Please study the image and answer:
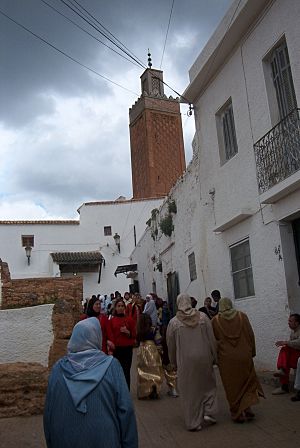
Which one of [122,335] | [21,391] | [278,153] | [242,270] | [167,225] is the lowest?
[21,391]

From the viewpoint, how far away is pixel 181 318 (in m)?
5.94

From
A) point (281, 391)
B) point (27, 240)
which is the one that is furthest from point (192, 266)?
point (27, 240)

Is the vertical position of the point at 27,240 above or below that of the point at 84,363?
above

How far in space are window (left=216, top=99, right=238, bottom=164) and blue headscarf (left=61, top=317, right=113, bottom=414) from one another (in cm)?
742

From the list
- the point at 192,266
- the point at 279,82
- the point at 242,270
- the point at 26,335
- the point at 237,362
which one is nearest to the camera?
the point at 237,362

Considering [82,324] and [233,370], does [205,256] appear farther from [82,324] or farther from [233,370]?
[82,324]

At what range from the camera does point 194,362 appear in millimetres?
5668

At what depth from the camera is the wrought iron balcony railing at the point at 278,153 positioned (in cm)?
733

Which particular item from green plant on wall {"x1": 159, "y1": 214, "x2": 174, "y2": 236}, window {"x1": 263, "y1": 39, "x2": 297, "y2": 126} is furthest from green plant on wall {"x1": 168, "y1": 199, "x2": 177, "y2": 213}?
window {"x1": 263, "y1": 39, "x2": 297, "y2": 126}

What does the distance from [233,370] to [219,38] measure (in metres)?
6.72

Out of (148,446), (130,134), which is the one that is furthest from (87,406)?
(130,134)

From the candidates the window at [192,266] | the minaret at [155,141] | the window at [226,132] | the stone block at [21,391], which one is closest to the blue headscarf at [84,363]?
the stone block at [21,391]

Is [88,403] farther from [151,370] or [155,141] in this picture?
[155,141]

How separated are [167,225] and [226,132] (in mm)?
5575
